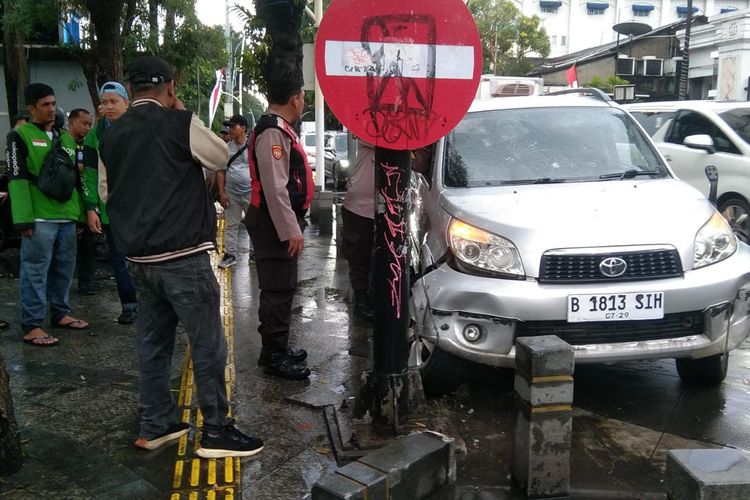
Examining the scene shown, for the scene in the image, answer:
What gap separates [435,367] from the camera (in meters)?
4.09

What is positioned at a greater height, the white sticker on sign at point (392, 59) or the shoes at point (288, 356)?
the white sticker on sign at point (392, 59)

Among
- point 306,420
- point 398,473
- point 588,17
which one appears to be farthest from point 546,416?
point 588,17

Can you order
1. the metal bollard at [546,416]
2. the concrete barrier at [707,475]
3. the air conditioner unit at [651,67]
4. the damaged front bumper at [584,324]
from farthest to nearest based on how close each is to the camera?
the air conditioner unit at [651,67] < the damaged front bumper at [584,324] < the metal bollard at [546,416] < the concrete barrier at [707,475]

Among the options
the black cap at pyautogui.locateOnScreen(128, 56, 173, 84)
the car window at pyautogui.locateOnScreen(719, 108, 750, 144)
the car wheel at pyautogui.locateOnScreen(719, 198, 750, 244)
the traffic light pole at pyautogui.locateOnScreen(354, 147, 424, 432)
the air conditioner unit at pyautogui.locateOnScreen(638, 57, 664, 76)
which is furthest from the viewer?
the air conditioner unit at pyautogui.locateOnScreen(638, 57, 664, 76)

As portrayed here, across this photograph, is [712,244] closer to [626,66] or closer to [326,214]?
[326,214]

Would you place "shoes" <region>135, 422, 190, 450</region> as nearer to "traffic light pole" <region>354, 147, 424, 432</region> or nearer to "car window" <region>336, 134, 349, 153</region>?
"traffic light pole" <region>354, 147, 424, 432</region>

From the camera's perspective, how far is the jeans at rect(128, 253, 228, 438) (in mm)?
3318

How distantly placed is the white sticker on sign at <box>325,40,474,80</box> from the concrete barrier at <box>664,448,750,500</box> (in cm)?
207

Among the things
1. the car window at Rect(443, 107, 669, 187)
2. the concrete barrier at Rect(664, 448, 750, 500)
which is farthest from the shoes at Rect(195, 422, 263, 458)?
the car window at Rect(443, 107, 669, 187)

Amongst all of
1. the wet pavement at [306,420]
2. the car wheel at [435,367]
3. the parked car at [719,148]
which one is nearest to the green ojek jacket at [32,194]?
the wet pavement at [306,420]

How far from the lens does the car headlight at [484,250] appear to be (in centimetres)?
378

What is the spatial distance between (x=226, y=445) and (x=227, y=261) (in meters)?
5.16

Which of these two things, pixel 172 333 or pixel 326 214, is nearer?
pixel 172 333

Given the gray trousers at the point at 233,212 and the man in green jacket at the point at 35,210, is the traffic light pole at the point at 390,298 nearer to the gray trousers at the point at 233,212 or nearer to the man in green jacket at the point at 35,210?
the man in green jacket at the point at 35,210
